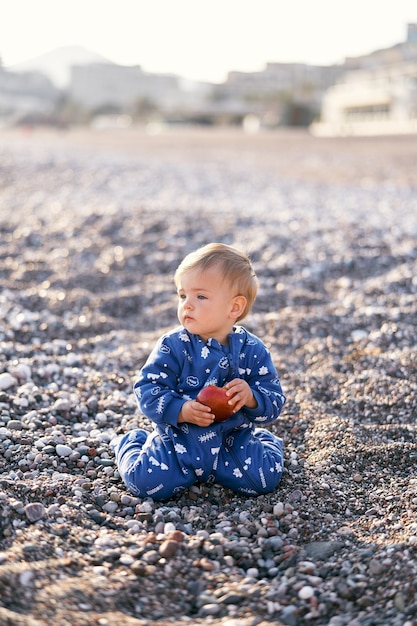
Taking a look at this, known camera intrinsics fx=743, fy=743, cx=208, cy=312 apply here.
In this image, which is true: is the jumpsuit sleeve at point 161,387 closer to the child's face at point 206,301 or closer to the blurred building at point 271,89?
the child's face at point 206,301

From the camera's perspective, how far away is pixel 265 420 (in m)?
3.28

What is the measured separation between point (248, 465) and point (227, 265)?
882 millimetres

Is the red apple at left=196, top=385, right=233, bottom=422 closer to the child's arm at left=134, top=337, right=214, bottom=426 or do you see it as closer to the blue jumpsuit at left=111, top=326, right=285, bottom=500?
the child's arm at left=134, top=337, right=214, bottom=426

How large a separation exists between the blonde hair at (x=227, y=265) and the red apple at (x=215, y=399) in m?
0.43

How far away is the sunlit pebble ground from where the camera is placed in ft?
8.09

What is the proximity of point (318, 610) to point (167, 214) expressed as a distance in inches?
288

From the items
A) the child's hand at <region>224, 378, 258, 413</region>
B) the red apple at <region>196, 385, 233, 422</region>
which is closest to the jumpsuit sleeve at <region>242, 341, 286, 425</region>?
the child's hand at <region>224, 378, 258, 413</region>

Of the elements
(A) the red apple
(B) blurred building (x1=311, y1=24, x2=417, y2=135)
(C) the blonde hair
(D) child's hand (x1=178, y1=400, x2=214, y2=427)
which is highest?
(B) blurred building (x1=311, y1=24, x2=417, y2=135)

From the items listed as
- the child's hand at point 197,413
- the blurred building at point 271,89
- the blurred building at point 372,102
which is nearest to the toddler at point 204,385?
the child's hand at point 197,413

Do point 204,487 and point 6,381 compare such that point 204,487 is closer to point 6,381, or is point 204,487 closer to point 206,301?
point 206,301

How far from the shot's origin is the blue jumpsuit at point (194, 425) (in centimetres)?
317

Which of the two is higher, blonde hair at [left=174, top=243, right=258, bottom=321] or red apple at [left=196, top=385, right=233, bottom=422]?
blonde hair at [left=174, top=243, right=258, bottom=321]

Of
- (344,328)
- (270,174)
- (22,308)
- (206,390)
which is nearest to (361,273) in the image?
(344,328)

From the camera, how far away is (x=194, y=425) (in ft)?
10.5
